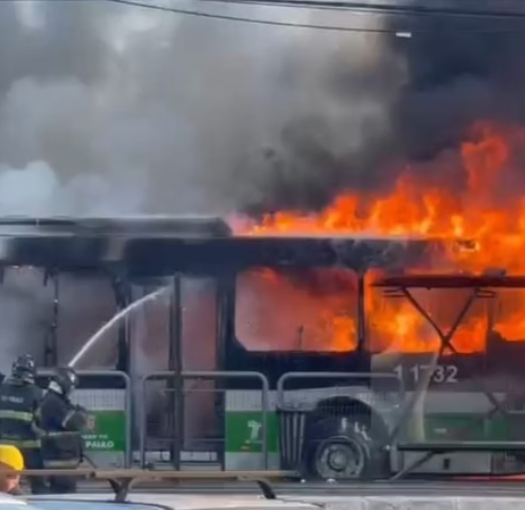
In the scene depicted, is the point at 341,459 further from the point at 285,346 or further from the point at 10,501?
the point at 10,501

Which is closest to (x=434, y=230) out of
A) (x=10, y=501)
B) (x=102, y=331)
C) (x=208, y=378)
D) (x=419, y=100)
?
(x=419, y=100)

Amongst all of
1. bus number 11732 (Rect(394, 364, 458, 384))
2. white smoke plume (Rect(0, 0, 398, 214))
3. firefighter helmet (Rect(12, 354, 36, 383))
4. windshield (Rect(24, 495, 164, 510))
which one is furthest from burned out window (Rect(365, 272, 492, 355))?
windshield (Rect(24, 495, 164, 510))

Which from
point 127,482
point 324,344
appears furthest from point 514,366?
point 127,482

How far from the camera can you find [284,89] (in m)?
13.8

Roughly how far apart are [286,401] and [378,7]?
3395 millimetres

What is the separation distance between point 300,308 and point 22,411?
2346 mm

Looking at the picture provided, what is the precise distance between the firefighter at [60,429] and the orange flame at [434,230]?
68.2 inches

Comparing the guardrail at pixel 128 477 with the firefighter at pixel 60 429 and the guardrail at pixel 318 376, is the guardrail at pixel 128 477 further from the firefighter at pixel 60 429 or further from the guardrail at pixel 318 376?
the guardrail at pixel 318 376

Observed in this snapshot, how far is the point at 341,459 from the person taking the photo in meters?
13.4

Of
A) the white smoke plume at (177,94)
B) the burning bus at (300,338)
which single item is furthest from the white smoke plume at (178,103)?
the burning bus at (300,338)

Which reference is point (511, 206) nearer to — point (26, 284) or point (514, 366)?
point (514, 366)

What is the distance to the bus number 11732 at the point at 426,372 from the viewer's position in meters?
13.4

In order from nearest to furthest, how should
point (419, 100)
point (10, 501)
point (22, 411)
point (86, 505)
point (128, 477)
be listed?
point (10, 501) → point (86, 505) → point (128, 477) → point (22, 411) → point (419, 100)

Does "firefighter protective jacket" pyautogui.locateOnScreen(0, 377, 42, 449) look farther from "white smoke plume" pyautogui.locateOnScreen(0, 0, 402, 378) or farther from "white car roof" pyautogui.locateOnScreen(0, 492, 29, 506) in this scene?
"white car roof" pyautogui.locateOnScreen(0, 492, 29, 506)
